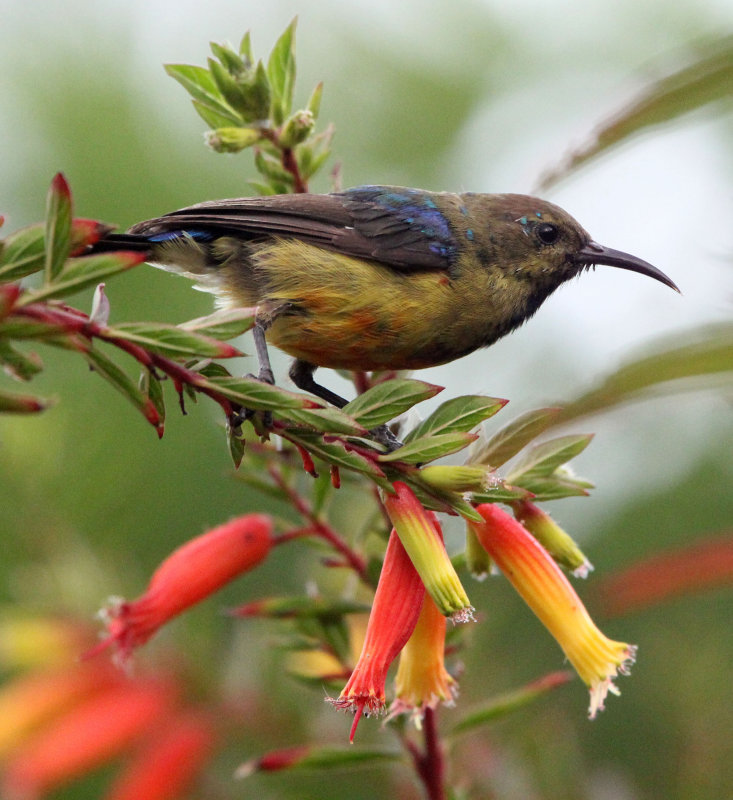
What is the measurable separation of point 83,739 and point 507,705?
136cm

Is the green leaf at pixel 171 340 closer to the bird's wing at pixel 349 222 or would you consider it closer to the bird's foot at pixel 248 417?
the bird's foot at pixel 248 417

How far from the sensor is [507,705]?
2029 mm

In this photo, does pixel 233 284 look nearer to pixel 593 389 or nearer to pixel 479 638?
pixel 479 638

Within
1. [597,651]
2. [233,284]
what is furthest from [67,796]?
[597,651]

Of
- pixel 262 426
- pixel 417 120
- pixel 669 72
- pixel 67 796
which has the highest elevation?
pixel 669 72

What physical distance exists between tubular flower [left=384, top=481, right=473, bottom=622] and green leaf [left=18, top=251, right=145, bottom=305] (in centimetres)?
56

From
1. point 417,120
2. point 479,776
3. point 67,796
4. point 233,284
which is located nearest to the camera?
point 479,776

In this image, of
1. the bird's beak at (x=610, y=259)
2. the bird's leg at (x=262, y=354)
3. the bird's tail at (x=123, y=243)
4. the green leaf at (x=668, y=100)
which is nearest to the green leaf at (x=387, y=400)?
the green leaf at (x=668, y=100)

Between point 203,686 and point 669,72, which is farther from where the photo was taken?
point 203,686

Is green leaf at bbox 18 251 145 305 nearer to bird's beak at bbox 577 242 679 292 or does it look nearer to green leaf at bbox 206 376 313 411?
green leaf at bbox 206 376 313 411

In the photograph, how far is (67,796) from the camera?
371cm

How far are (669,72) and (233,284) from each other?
156cm

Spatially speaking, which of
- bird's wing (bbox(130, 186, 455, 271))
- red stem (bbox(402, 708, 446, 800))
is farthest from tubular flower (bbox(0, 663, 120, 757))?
red stem (bbox(402, 708, 446, 800))

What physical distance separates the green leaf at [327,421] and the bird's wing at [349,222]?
134cm
